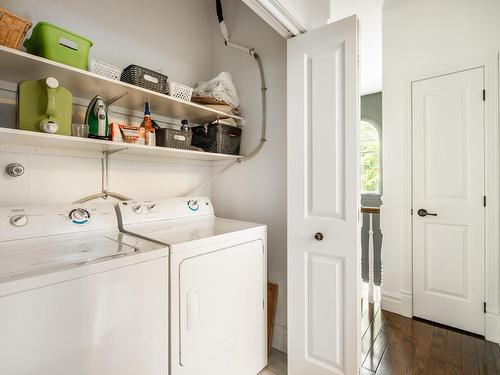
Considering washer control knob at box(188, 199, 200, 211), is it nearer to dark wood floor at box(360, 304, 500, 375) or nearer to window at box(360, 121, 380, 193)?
dark wood floor at box(360, 304, 500, 375)

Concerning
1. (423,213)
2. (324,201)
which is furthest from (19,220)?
(423,213)

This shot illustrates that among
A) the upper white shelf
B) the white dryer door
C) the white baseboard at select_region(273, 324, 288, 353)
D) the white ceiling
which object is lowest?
the white baseboard at select_region(273, 324, 288, 353)

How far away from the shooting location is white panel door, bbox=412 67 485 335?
2117mm

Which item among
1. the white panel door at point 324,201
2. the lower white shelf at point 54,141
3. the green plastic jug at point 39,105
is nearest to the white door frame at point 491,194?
the white panel door at point 324,201

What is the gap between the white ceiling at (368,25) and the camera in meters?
2.59

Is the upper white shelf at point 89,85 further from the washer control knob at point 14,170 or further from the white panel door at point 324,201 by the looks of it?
the white panel door at point 324,201

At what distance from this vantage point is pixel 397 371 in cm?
169

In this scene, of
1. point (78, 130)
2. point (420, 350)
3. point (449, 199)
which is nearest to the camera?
point (78, 130)

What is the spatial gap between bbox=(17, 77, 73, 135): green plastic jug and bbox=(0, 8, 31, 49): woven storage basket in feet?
0.54

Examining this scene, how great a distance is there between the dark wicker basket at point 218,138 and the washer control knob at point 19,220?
1158 mm

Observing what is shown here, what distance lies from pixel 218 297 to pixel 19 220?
1.05 m

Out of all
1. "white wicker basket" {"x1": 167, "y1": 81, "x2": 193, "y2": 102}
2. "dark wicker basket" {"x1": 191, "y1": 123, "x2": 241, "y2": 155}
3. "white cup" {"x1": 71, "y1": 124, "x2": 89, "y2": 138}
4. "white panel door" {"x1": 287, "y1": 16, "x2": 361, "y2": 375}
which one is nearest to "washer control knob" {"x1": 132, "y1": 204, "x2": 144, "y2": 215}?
"white cup" {"x1": 71, "y1": 124, "x2": 89, "y2": 138}

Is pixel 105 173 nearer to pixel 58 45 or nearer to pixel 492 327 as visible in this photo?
pixel 58 45

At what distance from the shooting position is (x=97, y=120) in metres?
1.41
